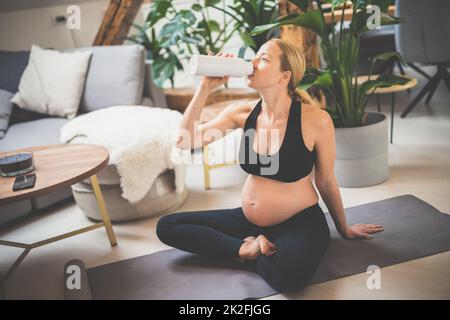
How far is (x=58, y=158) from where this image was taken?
→ 81.0 inches

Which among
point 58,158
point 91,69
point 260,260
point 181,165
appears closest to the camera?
point 260,260

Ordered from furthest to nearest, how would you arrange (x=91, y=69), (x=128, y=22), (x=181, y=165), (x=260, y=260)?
(x=128, y=22) < (x=91, y=69) < (x=181, y=165) < (x=260, y=260)

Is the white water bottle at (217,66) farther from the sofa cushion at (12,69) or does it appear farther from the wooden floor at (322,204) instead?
the sofa cushion at (12,69)

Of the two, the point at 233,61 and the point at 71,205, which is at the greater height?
the point at 233,61

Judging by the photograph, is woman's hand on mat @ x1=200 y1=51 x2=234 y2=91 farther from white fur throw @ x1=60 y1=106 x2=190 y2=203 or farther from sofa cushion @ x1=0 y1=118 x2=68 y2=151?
sofa cushion @ x1=0 y1=118 x2=68 y2=151

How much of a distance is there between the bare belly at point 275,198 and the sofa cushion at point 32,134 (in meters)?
1.39

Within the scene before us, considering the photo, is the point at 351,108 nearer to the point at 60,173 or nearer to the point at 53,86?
the point at 60,173

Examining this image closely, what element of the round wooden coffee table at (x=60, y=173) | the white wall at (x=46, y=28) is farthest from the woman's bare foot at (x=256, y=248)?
the white wall at (x=46, y=28)

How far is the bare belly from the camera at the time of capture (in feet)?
5.57

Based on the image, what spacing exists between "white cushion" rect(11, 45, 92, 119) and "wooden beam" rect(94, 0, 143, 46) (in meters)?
0.59

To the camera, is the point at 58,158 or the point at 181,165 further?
the point at 181,165

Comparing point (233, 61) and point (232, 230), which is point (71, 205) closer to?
point (232, 230)

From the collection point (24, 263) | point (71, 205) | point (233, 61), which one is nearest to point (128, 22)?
point (71, 205)
